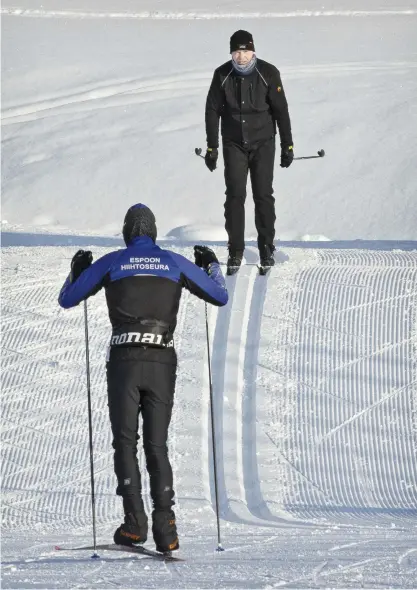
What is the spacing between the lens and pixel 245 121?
1027 centimetres

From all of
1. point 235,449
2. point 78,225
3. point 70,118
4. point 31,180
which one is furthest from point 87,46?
point 235,449

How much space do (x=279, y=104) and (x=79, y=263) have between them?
387 cm

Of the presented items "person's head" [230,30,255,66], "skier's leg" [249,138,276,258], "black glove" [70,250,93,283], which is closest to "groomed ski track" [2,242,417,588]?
"skier's leg" [249,138,276,258]

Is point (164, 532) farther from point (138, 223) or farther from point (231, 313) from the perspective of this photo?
point (231, 313)

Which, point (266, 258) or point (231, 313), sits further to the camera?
point (266, 258)

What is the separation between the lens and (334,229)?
15422 millimetres

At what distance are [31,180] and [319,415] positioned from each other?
832 centimetres

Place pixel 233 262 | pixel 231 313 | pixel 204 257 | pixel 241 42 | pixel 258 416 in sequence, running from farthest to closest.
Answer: pixel 233 262
pixel 231 313
pixel 241 42
pixel 258 416
pixel 204 257

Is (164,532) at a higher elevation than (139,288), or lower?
lower

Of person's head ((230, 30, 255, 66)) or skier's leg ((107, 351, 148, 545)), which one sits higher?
person's head ((230, 30, 255, 66))

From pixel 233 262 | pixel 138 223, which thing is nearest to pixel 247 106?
pixel 233 262

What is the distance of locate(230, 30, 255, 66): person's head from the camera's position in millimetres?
9922

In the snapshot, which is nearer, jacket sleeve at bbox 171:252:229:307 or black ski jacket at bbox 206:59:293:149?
jacket sleeve at bbox 171:252:229:307

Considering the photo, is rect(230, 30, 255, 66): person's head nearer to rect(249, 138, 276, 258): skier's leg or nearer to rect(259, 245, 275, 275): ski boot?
rect(249, 138, 276, 258): skier's leg
